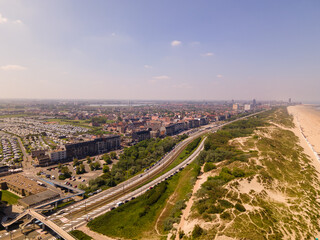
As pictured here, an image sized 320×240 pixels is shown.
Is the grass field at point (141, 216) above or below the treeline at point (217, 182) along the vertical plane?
below

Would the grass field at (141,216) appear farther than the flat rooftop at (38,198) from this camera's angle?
No

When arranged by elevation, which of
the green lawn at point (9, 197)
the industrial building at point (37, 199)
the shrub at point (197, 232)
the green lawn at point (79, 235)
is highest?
the shrub at point (197, 232)

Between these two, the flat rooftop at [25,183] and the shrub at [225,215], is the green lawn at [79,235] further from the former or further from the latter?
the flat rooftop at [25,183]

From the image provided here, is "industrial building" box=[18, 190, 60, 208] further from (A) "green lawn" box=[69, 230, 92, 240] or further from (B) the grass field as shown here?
(B) the grass field

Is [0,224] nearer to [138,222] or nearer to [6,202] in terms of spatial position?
[6,202]

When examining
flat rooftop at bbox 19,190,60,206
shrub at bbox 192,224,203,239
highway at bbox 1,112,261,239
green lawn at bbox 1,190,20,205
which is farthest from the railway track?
shrub at bbox 192,224,203,239

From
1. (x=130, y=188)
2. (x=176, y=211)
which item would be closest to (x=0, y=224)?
(x=130, y=188)

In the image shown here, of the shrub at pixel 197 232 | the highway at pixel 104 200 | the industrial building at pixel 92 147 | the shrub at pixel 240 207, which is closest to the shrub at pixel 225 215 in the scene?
the shrub at pixel 240 207
